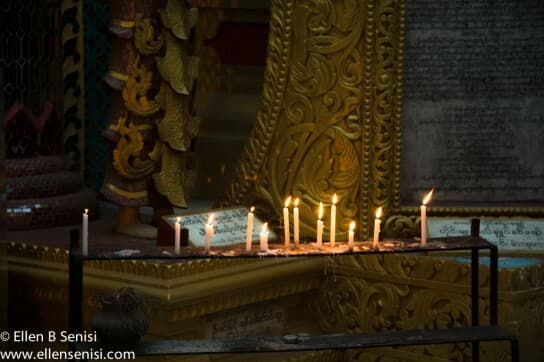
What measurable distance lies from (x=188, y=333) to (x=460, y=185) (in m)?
1.38

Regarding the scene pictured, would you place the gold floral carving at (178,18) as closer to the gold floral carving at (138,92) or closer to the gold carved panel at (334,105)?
the gold floral carving at (138,92)

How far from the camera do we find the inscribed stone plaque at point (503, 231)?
5.78 m

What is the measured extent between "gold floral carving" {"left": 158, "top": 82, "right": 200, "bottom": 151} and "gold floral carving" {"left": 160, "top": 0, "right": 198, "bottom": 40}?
0.22 m

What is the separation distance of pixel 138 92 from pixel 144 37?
0.74 feet

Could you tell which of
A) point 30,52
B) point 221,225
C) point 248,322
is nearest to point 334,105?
point 221,225

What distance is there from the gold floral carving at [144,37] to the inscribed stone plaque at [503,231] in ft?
4.33

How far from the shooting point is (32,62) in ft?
20.7

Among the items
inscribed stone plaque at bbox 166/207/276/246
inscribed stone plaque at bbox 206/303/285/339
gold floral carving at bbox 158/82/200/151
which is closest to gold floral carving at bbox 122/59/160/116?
gold floral carving at bbox 158/82/200/151

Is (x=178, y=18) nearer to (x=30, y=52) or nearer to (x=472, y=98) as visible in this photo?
(x=30, y=52)

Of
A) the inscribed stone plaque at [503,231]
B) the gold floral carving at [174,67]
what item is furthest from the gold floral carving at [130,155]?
the inscribed stone plaque at [503,231]

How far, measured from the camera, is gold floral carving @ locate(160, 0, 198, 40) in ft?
19.1

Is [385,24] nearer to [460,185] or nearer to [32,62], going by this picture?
[460,185]

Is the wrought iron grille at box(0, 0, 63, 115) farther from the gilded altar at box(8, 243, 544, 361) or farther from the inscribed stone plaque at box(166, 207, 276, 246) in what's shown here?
the inscribed stone plaque at box(166, 207, 276, 246)

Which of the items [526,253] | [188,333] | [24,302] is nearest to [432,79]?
[526,253]
